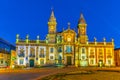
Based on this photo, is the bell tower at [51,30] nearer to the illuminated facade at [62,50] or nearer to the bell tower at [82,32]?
the illuminated facade at [62,50]

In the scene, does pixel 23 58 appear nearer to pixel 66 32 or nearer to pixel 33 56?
pixel 33 56

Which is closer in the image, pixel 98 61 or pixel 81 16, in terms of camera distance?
pixel 98 61

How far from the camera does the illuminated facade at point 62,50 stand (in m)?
77.7

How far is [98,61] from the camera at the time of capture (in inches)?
3204

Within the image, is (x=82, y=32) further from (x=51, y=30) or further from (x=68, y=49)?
(x=51, y=30)

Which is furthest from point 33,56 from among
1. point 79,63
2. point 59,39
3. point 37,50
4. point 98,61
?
point 98,61

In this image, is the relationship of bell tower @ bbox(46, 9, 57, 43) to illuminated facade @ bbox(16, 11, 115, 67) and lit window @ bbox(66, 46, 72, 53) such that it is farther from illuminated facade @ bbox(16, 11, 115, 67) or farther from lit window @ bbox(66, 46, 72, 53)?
lit window @ bbox(66, 46, 72, 53)

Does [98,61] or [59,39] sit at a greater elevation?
[59,39]

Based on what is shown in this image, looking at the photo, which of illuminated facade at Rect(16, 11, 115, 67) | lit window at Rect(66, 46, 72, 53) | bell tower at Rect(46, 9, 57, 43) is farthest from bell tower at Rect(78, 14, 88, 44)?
bell tower at Rect(46, 9, 57, 43)

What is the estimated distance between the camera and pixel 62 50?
78625 mm

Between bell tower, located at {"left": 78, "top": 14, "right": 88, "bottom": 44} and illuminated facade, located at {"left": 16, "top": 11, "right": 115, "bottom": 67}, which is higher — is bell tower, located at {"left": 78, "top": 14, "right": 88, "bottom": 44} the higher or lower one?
the higher one

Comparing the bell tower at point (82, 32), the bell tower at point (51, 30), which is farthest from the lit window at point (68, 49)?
the bell tower at point (82, 32)

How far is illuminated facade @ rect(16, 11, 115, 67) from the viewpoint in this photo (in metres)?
77.7

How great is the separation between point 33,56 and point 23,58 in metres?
3.23
